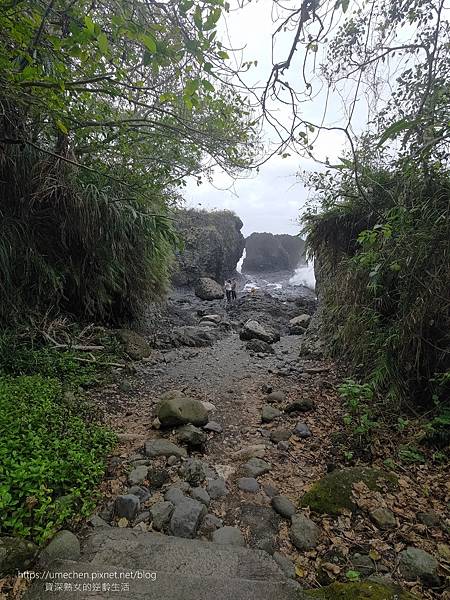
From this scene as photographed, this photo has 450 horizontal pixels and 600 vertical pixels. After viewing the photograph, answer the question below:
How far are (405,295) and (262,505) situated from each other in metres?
2.62

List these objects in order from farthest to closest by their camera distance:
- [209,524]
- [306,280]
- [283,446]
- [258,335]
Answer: [306,280], [258,335], [283,446], [209,524]

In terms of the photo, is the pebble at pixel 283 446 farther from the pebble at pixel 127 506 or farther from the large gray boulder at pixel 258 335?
the large gray boulder at pixel 258 335

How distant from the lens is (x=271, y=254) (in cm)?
3800

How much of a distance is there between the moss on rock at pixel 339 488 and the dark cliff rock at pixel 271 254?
3591 centimetres

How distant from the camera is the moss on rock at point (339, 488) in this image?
2.12 m

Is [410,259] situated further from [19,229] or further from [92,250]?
[19,229]

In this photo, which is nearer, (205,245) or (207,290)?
(207,290)

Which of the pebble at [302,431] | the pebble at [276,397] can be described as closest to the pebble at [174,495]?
the pebble at [302,431]

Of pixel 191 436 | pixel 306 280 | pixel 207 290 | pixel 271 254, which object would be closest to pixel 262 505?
pixel 191 436

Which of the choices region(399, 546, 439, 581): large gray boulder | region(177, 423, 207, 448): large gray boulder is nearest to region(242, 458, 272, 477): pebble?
region(177, 423, 207, 448): large gray boulder

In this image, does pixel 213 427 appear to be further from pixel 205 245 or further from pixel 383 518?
pixel 205 245

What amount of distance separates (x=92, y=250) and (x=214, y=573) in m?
5.06

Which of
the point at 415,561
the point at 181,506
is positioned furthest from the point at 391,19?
the point at 181,506

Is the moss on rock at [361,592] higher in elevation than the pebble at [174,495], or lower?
higher
